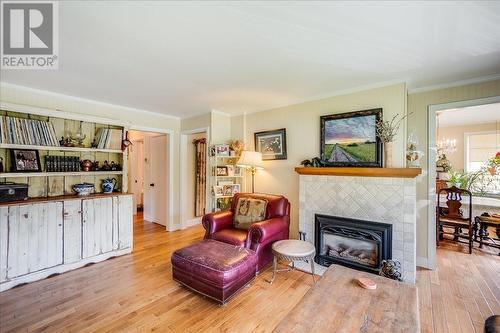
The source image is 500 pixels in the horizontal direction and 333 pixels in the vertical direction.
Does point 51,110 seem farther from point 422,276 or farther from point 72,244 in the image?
point 422,276

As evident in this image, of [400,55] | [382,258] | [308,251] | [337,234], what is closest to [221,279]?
[308,251]

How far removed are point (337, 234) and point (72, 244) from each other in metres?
3.44

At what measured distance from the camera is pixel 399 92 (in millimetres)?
2660

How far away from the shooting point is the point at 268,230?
2.67m

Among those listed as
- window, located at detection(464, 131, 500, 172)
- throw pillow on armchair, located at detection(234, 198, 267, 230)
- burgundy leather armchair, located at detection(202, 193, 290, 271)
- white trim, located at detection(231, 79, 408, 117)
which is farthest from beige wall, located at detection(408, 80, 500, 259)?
window, located at detection(464, 131, 500, 172)

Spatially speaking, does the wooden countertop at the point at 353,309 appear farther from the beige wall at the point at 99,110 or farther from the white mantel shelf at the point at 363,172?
the beige wall at the point at 99,110

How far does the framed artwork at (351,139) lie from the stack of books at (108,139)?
3.23 metres

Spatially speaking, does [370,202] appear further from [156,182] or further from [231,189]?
[156,182]

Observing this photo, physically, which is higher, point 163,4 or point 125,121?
point 163,4

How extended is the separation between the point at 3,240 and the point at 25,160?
0.98 metres

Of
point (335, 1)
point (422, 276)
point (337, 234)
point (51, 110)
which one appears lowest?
point (422, 276)

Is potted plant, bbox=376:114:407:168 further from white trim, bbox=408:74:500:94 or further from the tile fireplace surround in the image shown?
white trim, bbox=408:74:500:94

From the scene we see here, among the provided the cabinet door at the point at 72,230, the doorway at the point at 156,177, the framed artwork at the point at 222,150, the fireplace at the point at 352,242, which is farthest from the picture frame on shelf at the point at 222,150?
the cabinet door at the point at 72,230

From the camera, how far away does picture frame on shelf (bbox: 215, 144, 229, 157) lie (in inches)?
154
